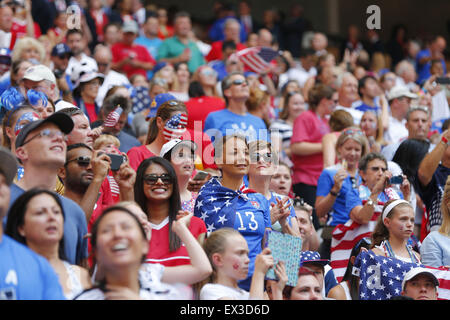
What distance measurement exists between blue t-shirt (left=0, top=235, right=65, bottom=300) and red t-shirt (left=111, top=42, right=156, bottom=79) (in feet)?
27.6

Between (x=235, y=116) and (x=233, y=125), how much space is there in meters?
0.26

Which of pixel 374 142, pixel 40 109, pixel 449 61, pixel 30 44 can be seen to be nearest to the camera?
pixel 40 109

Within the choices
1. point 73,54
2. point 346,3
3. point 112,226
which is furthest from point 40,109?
point 346,3

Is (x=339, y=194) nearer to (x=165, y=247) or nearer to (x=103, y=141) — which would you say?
(x=103, y=141)

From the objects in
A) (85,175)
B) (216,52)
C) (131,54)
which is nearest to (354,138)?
(85,175)

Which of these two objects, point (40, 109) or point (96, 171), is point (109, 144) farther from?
point (96, 171)

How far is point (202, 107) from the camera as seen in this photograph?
376 inches

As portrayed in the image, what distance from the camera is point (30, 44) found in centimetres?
912

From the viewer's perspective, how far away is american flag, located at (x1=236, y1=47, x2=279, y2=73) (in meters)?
11.9

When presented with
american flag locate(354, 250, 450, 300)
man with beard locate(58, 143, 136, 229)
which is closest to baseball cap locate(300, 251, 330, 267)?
american flag locate(354, 250, 450, 300)

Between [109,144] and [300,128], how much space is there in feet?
11.0

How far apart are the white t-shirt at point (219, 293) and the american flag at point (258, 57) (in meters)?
7.17

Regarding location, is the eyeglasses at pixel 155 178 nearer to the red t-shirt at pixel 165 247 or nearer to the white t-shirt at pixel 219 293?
the red t-shirt at pixel 165 247

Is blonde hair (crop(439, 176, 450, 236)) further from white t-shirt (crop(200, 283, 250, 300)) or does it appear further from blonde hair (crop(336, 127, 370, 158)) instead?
white t-shirt (crop(200, 283, 250, 300))
